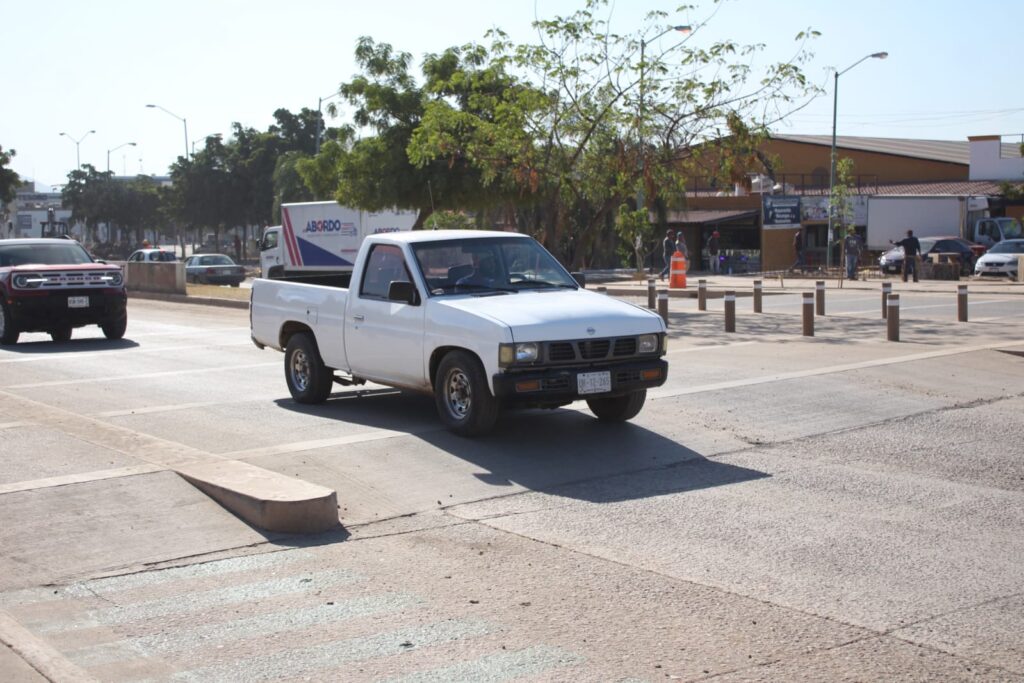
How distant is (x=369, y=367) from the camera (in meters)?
11.6

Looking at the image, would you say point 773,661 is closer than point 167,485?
Yes

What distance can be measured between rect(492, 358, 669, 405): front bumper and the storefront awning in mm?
45383

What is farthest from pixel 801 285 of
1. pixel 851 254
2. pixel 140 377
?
pixel 140 377

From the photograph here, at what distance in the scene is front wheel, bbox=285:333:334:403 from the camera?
12492 millimetres

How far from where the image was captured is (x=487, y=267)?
11219 millimetres

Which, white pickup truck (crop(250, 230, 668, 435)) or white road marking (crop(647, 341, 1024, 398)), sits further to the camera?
white road marking (crop(647, 341, 1024, 398))

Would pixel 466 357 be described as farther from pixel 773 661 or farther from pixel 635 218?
pixel 635 218

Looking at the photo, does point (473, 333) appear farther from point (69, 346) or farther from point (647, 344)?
point (69, 346)

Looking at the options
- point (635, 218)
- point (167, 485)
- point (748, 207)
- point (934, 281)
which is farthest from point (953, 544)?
point (748, 207)

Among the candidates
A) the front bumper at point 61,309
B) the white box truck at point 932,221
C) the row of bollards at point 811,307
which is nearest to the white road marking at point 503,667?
the row of bollards at point 811,307

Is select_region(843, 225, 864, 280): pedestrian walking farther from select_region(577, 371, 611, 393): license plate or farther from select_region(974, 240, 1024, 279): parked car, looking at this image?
select_region(577, 371, 611, 393): license plate

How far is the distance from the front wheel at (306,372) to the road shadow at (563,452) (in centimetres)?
14

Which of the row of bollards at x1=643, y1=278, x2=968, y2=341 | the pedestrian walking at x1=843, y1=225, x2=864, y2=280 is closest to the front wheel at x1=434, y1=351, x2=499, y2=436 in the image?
the row of bollards at x1=643, y1=278, x2=968, y2=341

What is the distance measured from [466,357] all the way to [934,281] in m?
31.6
